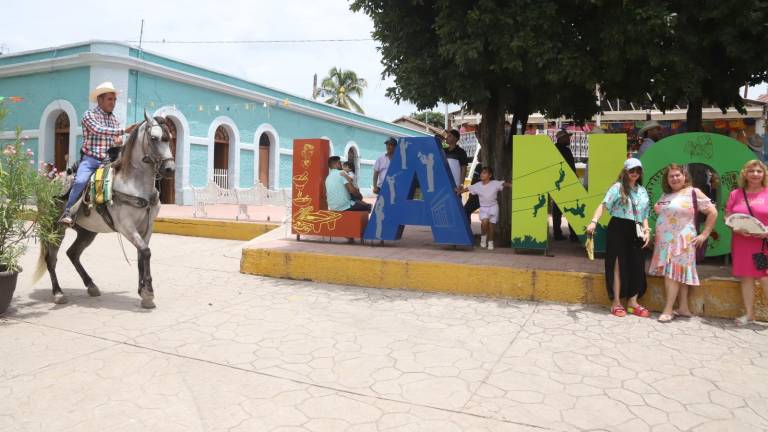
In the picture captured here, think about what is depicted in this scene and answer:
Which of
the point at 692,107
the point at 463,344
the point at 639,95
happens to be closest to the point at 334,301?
the point at 463,344

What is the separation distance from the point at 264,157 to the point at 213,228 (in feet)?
33.2

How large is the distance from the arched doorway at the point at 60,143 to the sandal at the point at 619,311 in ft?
55.4

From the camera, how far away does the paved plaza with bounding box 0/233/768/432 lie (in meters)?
2.97

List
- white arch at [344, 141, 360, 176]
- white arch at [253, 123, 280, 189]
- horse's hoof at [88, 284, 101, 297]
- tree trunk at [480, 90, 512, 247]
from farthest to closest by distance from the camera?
white arch at [344, 141, 360, 176] < white arch at [253, 123, 280, 189] < tree trunk at [480, 90, 512, 247] < horse's hoof at [88, 284, 101, 297]

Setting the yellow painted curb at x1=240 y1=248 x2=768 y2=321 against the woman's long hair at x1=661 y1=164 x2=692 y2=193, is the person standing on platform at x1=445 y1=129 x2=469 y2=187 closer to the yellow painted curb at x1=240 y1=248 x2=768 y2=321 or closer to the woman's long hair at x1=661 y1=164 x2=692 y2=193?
the yellow painted curb at x1=240 y1=248 x2=768 y2=321

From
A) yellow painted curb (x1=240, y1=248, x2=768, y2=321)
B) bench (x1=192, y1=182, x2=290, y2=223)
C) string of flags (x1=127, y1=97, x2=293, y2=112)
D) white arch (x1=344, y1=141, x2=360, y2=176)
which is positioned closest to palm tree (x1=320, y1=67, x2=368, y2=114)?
white arch (x1=344, y1=141, x2=360, y2=176)

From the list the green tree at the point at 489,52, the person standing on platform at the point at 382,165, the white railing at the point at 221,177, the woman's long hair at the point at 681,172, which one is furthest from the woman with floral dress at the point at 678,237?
the white railing at the point at 221,177

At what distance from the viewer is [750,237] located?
4.79 meters

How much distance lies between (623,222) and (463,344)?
2.18 metres

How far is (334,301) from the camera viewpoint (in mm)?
5719

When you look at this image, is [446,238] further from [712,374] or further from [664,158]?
[712,374]

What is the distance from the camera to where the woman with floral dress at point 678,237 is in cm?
497

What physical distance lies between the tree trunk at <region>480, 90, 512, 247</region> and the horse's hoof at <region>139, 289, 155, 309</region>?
193 inches

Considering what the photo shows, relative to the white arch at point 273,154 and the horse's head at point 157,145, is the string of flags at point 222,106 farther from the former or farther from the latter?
the horse's head at point 157,145
